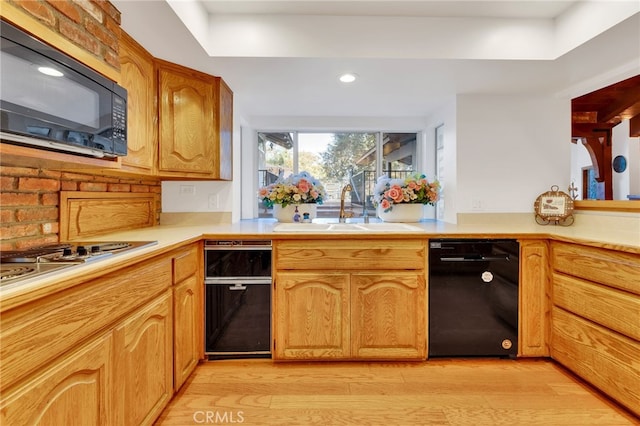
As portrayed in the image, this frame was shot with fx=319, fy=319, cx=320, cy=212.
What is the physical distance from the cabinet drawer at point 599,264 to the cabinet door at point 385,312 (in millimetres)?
854

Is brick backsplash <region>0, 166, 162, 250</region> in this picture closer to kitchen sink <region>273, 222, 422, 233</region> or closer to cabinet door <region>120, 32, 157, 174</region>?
cabinet door <region>120, 32, 157, 174</region>

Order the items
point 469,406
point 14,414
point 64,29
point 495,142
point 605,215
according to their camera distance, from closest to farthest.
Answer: point 14,414, point 64,29, point 469,406, point 605,215, point 495,142

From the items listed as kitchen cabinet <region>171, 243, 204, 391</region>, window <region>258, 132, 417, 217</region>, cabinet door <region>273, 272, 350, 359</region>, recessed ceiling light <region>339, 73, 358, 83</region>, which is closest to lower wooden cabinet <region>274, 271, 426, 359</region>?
cabinet door <region>273, 272, 350, 359</region>

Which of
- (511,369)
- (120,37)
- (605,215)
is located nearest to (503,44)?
(605,215)

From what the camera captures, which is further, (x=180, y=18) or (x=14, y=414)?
(x=180, y=18)

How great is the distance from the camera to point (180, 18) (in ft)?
5.10

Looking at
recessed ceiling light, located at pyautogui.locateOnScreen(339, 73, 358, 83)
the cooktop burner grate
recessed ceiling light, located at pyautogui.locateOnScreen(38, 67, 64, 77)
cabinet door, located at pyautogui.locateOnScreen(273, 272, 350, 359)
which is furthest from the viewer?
recessed ceiling light, located at pyautogui.locateOnScreen(339, 73, 358, 83)

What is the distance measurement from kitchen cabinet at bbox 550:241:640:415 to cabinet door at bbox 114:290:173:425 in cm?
224

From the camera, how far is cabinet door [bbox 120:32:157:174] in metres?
1.75

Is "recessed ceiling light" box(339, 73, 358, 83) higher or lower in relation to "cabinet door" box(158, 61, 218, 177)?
higher

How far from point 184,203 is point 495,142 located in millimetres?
2579

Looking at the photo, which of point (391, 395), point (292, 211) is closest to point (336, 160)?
point (292, 211)

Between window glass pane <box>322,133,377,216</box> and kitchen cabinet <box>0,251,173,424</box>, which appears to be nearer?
kitchen cabinet <box>0,251,173,424</box>

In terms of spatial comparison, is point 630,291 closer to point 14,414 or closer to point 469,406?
point 469,406
